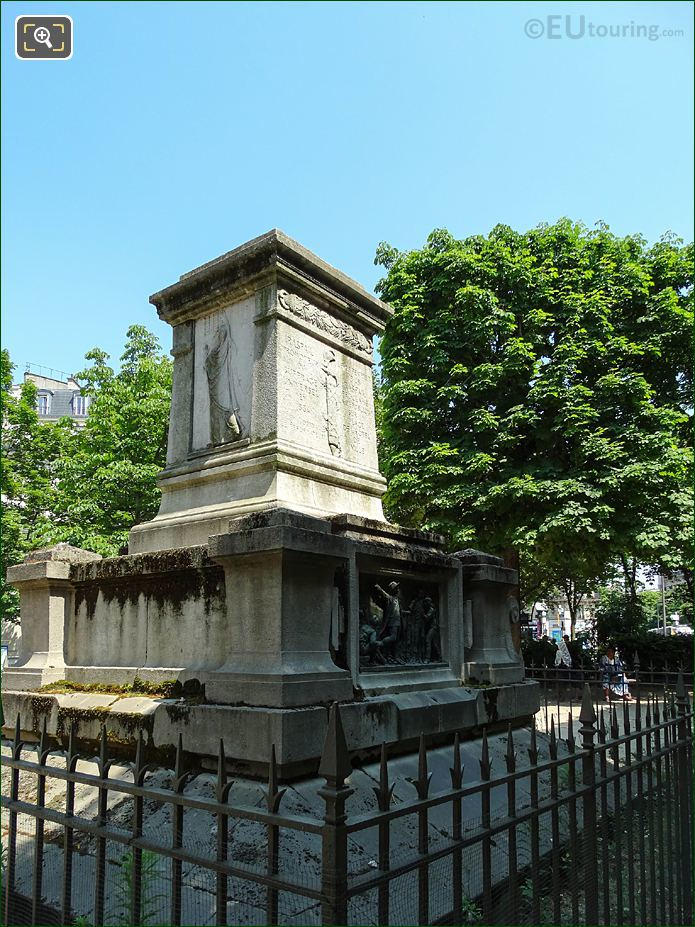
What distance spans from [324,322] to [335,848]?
5.36 metres

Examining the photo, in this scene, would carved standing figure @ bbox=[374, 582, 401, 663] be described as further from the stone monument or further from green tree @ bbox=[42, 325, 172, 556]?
green tree @ bbox=[42, 325, 172, 556]

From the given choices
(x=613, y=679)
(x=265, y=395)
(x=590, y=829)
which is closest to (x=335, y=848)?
(x=590, y=829)

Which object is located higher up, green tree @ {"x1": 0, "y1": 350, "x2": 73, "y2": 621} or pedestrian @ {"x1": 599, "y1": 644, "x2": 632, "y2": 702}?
green tree @ {"x1": 0, "y1": 350, "x2": 73, "y2": 621}

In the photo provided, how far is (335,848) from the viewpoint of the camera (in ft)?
7.65

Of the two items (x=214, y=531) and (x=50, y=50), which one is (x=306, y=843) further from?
(x=50, y=50)

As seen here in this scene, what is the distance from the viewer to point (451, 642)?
22.7 feet

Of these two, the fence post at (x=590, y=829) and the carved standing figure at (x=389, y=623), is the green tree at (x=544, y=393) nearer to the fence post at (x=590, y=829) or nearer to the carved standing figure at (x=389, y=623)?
the carved standing figure at (x=389, y=623)

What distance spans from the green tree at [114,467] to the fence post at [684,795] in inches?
601

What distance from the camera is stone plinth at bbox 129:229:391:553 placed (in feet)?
20.4

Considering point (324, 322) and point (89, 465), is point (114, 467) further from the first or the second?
point (324, 322)

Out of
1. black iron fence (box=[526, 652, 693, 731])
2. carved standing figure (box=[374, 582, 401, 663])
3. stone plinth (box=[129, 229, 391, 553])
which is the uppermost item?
stone plinth (box=[129, 229, 391, 553])

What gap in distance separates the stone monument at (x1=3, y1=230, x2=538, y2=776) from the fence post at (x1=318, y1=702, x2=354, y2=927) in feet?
6.48

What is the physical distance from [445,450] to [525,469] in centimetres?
178

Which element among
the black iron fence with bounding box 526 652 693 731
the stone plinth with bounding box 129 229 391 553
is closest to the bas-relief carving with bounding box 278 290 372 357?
the stone plinth with bounding box 129 229 391 553
